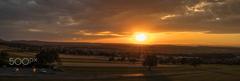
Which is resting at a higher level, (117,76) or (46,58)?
(46,58)

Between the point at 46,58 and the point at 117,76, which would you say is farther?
the point at 46,58

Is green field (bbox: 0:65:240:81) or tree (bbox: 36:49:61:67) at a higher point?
tree (bbox: 36:49:61:67)

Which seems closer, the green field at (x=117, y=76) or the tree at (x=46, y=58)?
the green field at (x=117, y=76)

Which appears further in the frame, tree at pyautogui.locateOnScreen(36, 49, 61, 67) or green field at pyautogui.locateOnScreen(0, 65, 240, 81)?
tree at pyautogui.locateOnScreen(36, 49, 61, 67)

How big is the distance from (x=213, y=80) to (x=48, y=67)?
43.9 metres

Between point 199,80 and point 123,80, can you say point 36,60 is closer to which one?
point 123,80

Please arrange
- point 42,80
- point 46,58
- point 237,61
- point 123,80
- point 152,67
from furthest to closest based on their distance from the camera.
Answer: point 237,61
point 152,67
point 46,58
point 123,80
point 42,80

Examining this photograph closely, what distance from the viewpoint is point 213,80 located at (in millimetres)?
77938

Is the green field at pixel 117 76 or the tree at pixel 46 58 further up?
the tree at pixel 46 58

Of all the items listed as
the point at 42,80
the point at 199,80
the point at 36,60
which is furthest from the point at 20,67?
the point at 199,80

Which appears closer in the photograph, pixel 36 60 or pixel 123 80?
pixel 123 80

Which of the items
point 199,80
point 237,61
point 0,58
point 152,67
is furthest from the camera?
point 237,61

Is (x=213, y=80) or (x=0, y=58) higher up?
(x=0, y=58)

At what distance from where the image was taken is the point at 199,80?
7788cm
